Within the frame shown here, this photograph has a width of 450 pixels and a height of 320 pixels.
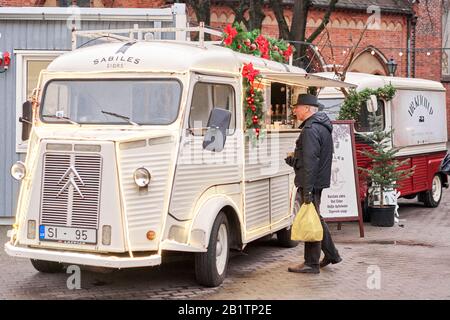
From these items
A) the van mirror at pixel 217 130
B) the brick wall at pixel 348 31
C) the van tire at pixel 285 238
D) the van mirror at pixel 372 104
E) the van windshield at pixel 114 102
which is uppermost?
the brick wall at pixel 348 31

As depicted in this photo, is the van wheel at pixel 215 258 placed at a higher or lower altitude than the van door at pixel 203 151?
lower

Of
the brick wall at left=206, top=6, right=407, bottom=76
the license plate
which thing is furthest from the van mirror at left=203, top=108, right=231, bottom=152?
the brick wall at left=206, top=6, right=407, bottom=76

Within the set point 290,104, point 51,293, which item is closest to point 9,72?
point 290,104

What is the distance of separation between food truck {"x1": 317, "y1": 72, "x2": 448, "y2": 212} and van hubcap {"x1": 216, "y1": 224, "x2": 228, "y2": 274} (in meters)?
5.53

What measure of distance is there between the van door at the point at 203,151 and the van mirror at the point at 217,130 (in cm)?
5

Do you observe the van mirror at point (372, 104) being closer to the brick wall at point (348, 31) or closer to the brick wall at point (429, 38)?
the brick wall at point (348, 31)

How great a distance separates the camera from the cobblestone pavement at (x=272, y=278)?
788 cm

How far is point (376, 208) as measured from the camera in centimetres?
1323

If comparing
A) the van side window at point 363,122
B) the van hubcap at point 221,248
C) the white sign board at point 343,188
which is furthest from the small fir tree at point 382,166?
the van hubcap at point 221,248

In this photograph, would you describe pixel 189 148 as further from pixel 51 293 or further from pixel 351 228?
pixel 351 228

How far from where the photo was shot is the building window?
1254 cm

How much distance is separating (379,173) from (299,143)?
181 inches

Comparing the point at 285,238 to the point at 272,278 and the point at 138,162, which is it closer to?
the point at 272,278

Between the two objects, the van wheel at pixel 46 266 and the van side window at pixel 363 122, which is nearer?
the van wheel at pixel 46 266
